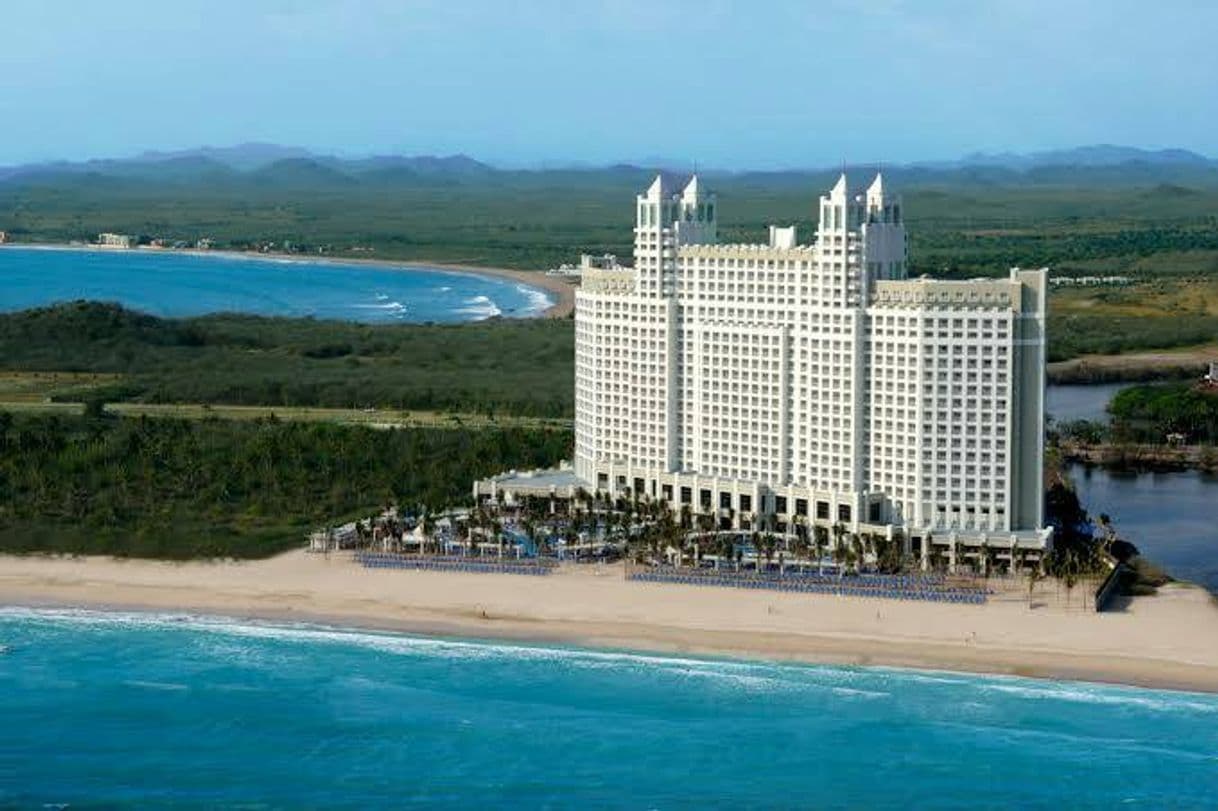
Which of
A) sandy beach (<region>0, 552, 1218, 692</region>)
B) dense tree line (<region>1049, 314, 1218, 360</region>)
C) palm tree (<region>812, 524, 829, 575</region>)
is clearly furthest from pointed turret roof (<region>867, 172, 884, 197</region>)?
dense tree line (<region>1049, 314, 1218, 360</region>)

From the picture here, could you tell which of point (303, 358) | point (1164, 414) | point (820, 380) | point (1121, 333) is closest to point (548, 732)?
point (820, 380)

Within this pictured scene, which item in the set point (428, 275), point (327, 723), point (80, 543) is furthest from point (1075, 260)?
point (327, 723)

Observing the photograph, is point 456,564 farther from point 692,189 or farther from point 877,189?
point 877,189

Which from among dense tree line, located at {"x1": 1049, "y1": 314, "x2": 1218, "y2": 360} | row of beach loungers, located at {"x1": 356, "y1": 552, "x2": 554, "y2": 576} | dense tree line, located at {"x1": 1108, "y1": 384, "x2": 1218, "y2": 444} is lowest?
row of beach loungers, located at {"x1": 356, "y1": 552, "x2": 554, "y2": 576}

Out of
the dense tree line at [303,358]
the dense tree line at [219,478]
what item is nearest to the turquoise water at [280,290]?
the dense tree line at [303,358]

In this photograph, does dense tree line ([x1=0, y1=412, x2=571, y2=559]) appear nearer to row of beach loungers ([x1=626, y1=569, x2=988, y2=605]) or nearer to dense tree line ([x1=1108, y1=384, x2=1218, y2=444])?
row of beach loungers ([x1=626, y1=569, x2=988, y2=605])

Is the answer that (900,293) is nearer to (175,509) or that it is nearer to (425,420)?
(175,509)
